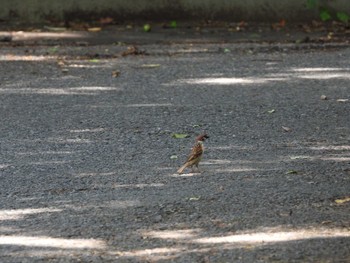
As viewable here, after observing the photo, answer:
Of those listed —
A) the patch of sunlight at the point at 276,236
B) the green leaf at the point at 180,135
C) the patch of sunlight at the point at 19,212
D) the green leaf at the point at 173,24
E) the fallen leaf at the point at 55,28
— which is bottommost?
the green leaf at the point at 180,135

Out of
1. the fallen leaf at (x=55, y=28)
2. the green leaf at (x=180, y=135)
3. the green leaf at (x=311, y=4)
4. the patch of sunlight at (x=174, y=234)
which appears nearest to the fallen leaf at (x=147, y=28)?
the fallen leaf at (x=55, y=28)

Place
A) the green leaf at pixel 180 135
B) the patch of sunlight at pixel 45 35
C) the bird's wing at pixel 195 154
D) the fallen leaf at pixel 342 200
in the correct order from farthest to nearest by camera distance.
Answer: the patch of sunlight at pixel 45 35
the green leaf at pixel 180 135
the bird's wing at pixel 195 154
the fallen leaf at pixel 342 200

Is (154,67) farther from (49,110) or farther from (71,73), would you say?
(49,110)

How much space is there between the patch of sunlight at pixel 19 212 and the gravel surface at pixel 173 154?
2 centimetres

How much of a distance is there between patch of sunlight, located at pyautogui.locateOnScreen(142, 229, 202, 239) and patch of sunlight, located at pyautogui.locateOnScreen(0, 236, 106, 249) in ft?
0.97

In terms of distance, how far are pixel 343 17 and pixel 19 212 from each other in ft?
27.2

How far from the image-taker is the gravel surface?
212 inches

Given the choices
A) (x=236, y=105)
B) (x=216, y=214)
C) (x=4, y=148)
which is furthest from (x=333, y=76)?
(x=216, y=214)

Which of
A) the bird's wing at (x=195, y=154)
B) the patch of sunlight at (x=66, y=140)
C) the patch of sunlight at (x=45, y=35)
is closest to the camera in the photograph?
the bird's wing at (x=195, y=154)

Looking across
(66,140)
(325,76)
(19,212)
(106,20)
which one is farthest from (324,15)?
(19,212)

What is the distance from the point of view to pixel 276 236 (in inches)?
213

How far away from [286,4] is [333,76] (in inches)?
130

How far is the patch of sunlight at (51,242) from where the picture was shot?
5301 mm

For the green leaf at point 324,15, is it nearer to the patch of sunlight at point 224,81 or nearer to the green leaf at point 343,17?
the green leaf at point 343,17
